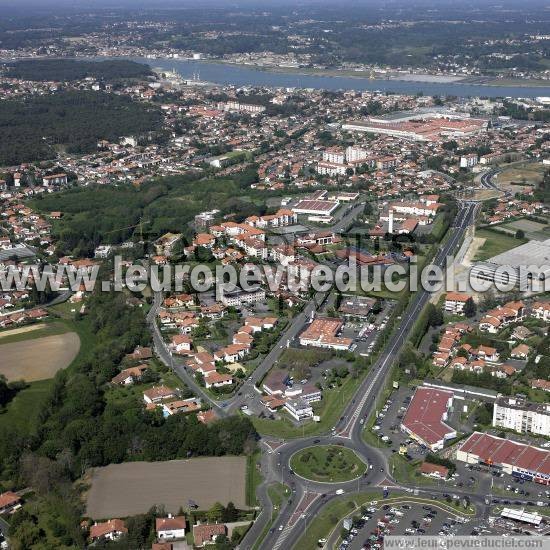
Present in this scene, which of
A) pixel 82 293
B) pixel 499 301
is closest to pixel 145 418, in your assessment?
pixel 82 293

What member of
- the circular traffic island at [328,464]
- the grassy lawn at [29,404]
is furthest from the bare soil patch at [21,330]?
the circular traffic island at [328,464]

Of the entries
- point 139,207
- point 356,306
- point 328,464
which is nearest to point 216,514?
point 328,464

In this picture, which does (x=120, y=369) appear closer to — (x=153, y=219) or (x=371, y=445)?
(x=371, y=445)

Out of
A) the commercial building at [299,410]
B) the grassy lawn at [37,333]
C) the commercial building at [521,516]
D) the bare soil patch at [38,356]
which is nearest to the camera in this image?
the commercial building at [521,516]

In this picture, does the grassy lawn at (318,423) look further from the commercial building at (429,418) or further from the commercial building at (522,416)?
the commercial building at (522,416)

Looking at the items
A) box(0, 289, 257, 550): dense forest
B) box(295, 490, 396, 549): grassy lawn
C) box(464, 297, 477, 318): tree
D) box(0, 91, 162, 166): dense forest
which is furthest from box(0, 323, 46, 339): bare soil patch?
box(0, 91, 162, 166): dense forest

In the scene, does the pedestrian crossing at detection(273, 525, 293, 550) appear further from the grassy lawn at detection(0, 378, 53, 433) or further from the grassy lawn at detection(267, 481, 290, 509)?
the grassy lawn at detection(0, 378, 53, 433)

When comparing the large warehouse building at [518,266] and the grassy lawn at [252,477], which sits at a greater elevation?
the grassy lawn at [252,477]
